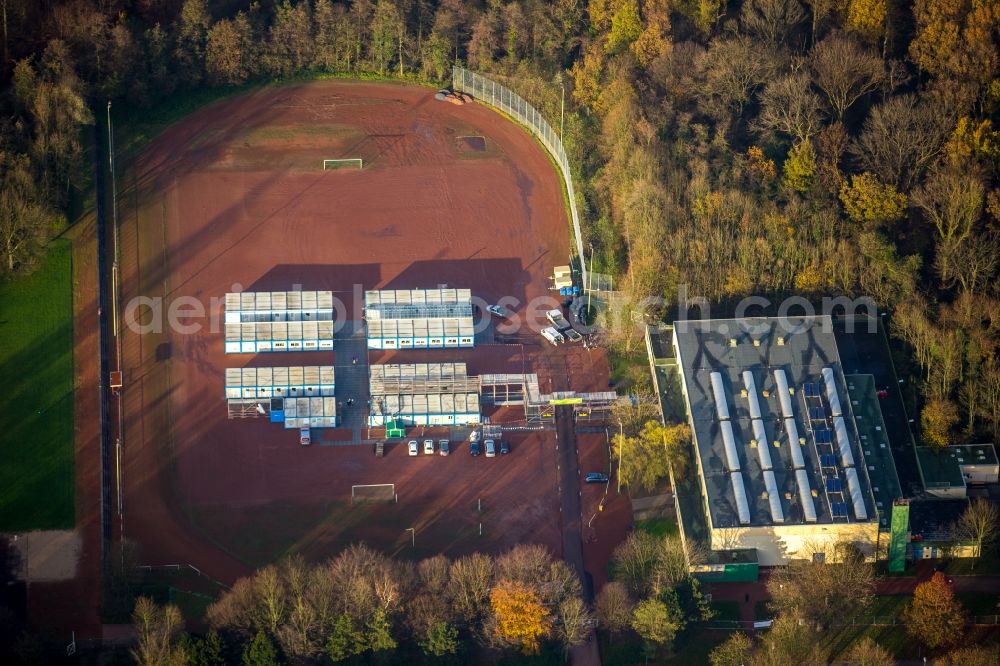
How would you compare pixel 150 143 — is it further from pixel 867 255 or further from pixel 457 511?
pixel 867 255

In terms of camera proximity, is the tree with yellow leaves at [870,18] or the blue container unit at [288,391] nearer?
the blue container unit at [288,391]

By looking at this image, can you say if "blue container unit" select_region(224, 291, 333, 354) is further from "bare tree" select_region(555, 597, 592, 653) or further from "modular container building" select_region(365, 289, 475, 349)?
"bare tree" select_region(555, 597, 592, 653)

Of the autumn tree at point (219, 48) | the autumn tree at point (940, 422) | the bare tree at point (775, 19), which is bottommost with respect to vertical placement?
the autumn tree at point (940, 422)

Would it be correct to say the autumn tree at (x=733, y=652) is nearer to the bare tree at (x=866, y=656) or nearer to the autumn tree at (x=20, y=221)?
the bare tree at (x=866, y=656)

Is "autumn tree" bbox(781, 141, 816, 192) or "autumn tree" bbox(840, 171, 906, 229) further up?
"autumn tree" bbox(781, 141, 816, 192)

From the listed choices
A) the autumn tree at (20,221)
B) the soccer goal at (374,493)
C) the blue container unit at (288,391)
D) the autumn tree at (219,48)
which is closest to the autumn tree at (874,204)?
the soccer goal at (374,493)

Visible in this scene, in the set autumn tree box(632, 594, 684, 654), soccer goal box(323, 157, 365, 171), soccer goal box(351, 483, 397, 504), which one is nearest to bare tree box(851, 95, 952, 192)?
soccer goal box(323, 157, 365, 171)

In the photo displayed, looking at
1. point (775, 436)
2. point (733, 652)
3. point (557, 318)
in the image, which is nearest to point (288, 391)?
point (557, 318)
